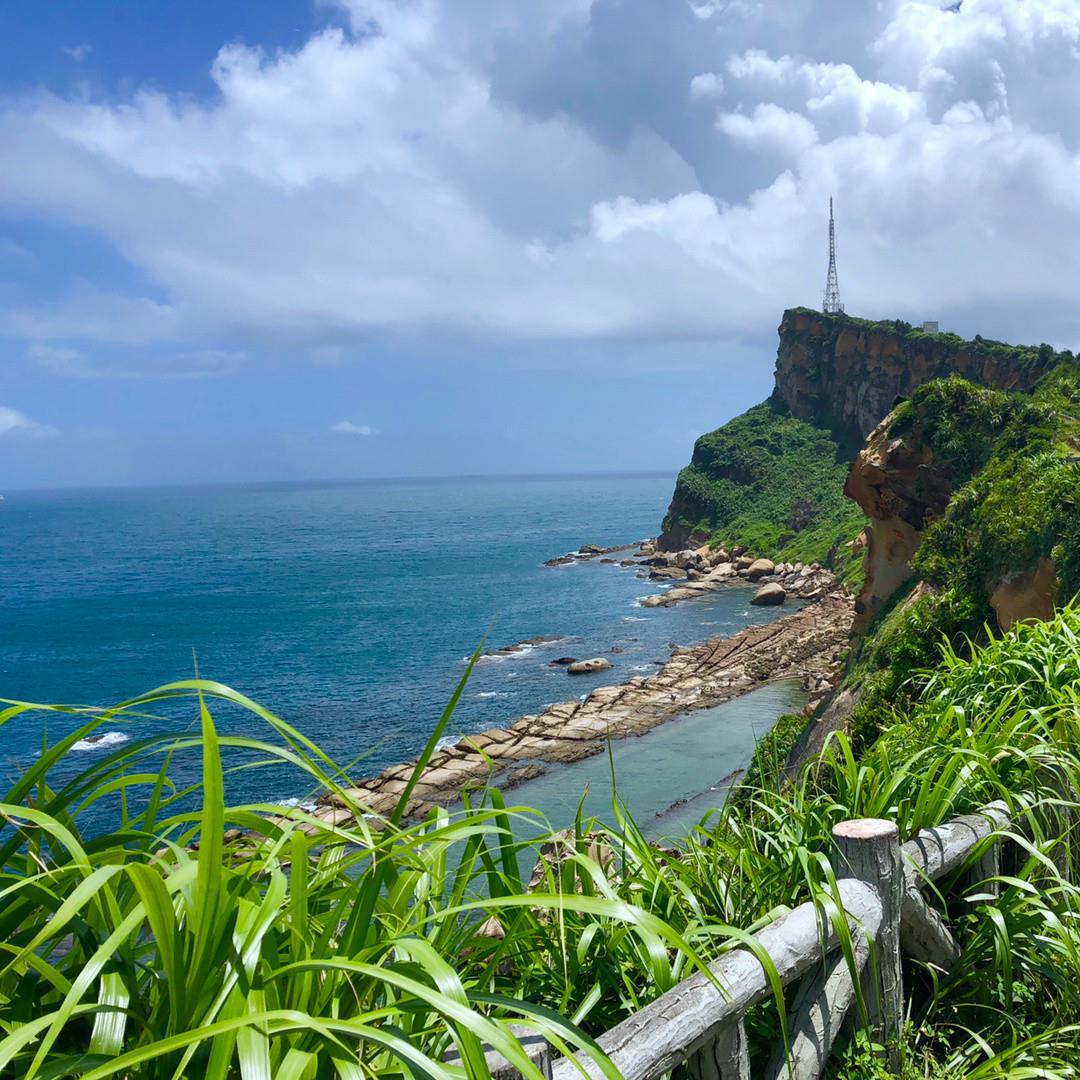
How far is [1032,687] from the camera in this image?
14.5ft

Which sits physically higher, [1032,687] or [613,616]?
[1032,687]

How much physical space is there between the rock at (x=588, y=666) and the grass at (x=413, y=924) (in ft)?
107

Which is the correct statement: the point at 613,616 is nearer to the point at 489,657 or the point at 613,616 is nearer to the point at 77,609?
the point at 489,657

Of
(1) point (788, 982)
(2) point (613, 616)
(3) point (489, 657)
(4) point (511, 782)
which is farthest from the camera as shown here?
(2) point (613, 616)

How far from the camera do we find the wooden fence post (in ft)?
8.38

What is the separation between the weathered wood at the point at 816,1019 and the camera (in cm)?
234

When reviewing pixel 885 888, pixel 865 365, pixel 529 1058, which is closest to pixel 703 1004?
pixel 529 1058

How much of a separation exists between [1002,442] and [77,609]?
5762cm

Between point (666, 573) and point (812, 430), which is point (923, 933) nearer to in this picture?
point (666, 573)

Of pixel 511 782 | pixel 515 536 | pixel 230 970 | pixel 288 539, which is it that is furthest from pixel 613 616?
pixel 288 539

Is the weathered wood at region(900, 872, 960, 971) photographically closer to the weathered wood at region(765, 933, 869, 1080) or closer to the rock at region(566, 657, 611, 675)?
the weathered wood at region(765, 933, 869, 1080)

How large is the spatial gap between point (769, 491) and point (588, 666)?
41.1m

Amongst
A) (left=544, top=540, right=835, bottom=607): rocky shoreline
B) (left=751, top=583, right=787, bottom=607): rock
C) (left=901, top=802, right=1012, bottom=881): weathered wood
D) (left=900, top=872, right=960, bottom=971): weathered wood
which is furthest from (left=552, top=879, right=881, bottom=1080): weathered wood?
(left=544, top=540, right=835, bottom=607): rocky shoreline

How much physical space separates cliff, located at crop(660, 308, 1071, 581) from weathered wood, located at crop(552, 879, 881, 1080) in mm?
54687
